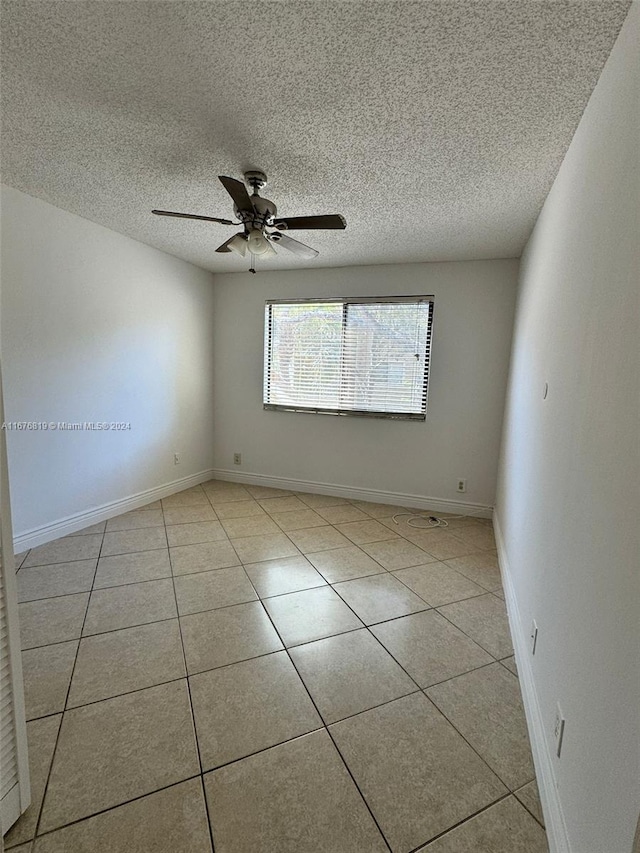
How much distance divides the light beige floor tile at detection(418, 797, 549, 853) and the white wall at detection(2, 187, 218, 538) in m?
2.98

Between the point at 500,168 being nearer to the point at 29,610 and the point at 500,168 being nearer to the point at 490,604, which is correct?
the point at 490,604

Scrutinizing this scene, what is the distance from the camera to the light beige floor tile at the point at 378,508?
373 centimetres

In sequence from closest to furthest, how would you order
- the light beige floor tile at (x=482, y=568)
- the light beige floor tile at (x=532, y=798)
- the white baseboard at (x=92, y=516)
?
the light beige floor tile at (x=532, y=798) → the light beige floor tile at (x=482, y=568) → the white baseboard at (x=92, y=516)

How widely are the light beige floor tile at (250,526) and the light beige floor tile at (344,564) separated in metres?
0.58

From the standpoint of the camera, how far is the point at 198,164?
202 cm

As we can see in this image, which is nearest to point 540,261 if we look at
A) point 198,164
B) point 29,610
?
point 198,164

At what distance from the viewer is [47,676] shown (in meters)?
Result: 1.63

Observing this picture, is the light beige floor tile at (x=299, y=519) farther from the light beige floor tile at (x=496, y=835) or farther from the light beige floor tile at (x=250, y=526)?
the light beige floor tile at (x=496, y=835)

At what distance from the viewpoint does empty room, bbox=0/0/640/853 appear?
42.3 inches

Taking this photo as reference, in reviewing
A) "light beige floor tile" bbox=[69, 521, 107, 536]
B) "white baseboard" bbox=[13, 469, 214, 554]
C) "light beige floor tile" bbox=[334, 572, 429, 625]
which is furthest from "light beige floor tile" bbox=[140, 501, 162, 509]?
"light beige floor tile" bbox=[334, 572, 429, 625]

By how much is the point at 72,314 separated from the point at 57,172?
3.31ft

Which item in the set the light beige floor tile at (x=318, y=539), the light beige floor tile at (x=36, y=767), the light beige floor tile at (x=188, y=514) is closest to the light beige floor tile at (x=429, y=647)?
the light beige floor tile at (x=318, y=539)

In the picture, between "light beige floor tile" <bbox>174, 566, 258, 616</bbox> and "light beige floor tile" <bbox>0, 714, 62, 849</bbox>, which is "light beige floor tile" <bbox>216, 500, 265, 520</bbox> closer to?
"light beige floor tile" <bbox>174, 566, 258, 616</bbox>

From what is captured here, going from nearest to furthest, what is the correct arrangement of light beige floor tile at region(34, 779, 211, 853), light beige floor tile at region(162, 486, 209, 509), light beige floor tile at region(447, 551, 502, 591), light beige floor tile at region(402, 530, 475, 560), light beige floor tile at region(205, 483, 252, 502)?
light beige floor tile at region(34, 779, 211, 853), light beige floor tile at region(447, 551, 502, 591), light beige floor tile at region(402, 530, 475, 560), light beige floor tile at region(162, 486, 209, 509), light beige floor tile at region(205, 483, 252, 502)
